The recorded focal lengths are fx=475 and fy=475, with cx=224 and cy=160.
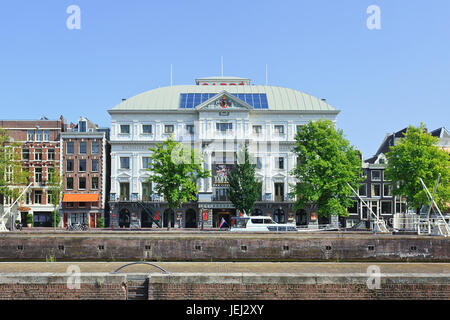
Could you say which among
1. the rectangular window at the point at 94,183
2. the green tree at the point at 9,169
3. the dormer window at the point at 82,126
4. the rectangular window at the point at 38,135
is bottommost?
the rectangular window at the point at 94,183

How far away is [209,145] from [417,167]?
84.4 ft

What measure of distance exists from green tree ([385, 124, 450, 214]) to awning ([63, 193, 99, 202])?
36.3 metres

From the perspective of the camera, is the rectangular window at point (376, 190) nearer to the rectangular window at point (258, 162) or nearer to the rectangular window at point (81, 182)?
the rectangular window at point (258, 162)

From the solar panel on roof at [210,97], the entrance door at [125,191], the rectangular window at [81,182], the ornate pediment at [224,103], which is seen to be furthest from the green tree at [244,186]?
the rectangular window at [81,182]

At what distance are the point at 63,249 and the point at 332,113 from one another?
44.6 m

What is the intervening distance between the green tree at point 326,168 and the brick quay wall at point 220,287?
3373 cm

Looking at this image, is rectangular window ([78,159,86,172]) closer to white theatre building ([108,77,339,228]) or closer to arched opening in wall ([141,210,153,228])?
white theatre building ([108,77,339,228])

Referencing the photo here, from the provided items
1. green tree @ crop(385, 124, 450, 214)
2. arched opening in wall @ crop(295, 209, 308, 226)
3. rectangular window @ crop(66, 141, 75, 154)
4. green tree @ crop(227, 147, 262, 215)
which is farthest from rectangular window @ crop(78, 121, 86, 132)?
green tree @ crop(385, 124, 450, 214)

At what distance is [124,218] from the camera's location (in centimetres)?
6194

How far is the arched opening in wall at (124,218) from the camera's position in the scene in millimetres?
61594

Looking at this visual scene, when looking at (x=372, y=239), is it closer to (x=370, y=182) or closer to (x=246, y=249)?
(x=246, y=249)

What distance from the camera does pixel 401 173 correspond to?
50.1 meters

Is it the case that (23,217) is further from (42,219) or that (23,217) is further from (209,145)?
(209,145)

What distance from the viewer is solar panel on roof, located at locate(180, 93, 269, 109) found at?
64.4 metres
